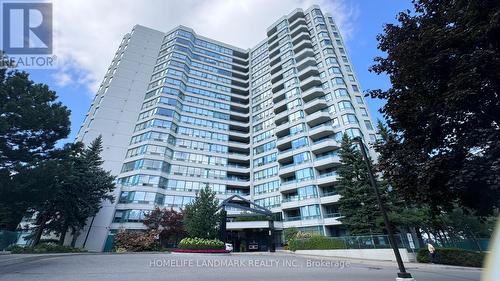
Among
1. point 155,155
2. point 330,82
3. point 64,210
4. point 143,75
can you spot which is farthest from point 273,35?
point 64,210

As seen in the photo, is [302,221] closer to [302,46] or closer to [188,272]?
[188,272]

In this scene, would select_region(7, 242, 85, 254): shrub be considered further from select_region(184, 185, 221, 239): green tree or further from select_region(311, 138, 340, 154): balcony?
select_region(311, 138, 340, 154): balcony

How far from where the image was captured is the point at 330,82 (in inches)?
1982

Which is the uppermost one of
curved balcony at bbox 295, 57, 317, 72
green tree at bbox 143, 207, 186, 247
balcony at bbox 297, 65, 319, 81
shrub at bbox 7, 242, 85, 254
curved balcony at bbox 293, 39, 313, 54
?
curved balcony at bbox 293, 39, 313, 54

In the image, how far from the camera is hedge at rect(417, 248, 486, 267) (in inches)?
713

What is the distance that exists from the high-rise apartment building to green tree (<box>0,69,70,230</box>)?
23833mm

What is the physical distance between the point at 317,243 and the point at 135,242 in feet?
76.6

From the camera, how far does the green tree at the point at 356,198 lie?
27766 mm

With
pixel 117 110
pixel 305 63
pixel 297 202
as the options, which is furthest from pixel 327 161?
pixel 117 110

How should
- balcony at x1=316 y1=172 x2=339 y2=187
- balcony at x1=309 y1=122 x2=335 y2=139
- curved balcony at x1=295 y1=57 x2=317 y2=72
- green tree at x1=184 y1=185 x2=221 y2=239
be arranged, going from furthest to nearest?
1. curved balcony at x1=295 y1=57 x2=317 y2=72
2. balcony at x1=309 y1=122 x2=335 y2=139
3. balcony at x1=316 y1=172 x2=339 y2=187
4. green tree at x1=184 y1=185 x2=221 y2=239

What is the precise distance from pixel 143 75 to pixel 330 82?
41297mm

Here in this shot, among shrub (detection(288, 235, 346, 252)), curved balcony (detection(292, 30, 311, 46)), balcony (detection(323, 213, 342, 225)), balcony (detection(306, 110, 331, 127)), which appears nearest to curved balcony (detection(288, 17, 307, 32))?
curved balcony (detection(292, 30, 311, 46))

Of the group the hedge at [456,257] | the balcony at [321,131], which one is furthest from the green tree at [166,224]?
the hedge at [456,257]

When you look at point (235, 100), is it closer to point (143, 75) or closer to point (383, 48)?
point (143, 75)
